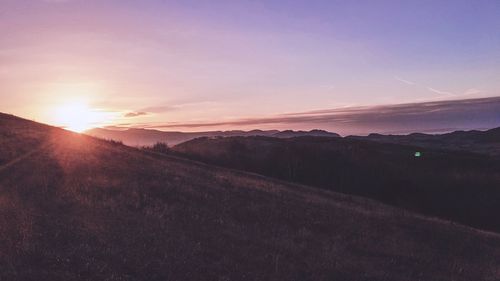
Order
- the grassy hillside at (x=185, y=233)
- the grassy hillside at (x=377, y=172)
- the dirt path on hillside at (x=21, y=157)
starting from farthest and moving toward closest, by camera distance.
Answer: the grassy hillside at (x=377, y=172) < the dirt path on hillside at (x=21, y=157) < the grassy hillside at (x=185, y=233)

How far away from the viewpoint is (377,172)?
84750 millimetres

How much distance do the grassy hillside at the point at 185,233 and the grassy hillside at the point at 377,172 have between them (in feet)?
119

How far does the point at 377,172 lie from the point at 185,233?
72435 mm

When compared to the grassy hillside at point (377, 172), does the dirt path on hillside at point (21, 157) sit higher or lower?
higher

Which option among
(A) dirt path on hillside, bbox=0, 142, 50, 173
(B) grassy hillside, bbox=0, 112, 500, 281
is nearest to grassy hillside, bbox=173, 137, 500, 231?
(A) dirt path on hillside, bbox=0, 142, 50, 173

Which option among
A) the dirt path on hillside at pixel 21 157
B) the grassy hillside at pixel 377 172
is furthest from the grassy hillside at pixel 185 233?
the grassy hillside at pixel 377 172

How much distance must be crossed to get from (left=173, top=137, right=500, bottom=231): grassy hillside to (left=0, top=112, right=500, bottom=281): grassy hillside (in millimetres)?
36120

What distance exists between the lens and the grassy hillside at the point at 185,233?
42.0 feet

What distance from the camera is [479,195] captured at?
74.9m

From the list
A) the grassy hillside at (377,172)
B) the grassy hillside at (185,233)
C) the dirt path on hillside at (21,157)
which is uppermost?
the dirt path on hillside at (21,157)

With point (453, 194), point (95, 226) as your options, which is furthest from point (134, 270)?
point (453, 194)

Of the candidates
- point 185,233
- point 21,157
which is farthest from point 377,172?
point 185,233

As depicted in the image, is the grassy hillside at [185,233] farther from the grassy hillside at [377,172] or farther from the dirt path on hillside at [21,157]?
the grassy hillside at [377,172]

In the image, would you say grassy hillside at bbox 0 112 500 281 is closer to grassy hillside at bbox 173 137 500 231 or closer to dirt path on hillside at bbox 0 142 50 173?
dirt path on hillside at bbox 0 142 50 173
